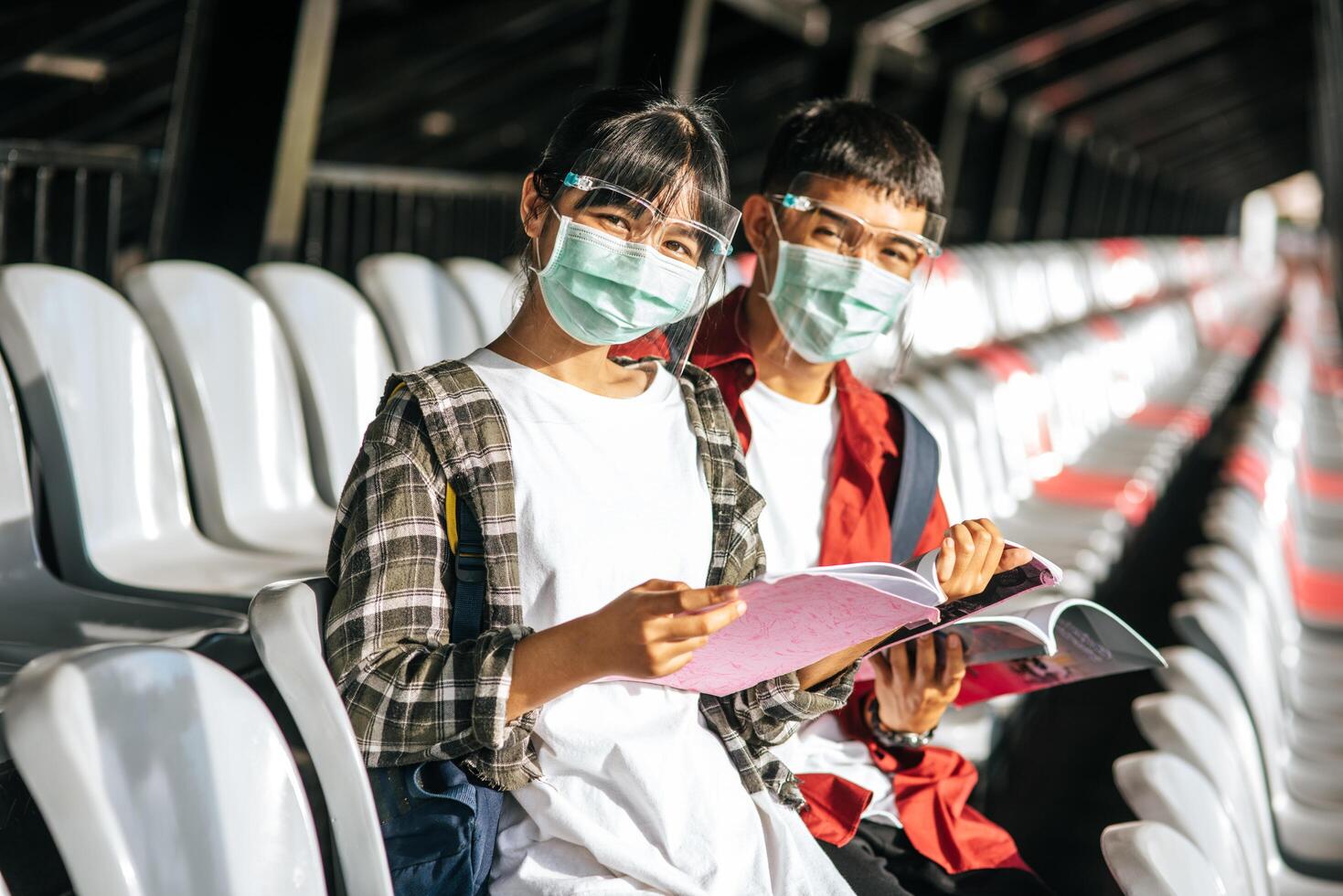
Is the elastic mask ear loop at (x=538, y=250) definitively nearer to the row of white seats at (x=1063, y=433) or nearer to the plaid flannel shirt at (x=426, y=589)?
the plaid flannel shirt at (x=426, y=589)

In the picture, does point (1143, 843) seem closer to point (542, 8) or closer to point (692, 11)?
point (692, 11)

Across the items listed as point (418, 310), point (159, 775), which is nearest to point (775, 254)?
point (159, 775)

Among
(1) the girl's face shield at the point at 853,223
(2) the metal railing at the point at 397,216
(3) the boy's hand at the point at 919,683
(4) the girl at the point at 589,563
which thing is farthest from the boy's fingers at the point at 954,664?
(2) the metal railing at the point at 397,216

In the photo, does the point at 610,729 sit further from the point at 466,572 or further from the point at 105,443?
the point at 105,443

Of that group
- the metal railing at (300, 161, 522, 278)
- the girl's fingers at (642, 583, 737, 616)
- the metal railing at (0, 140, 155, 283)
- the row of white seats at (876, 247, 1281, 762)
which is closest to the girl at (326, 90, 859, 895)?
the girl's fingers at (642, 583, 737, 616)

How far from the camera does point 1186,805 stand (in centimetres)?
151

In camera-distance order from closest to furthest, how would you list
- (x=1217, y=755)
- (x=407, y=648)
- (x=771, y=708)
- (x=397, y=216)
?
(x=407, y=648) < (x=771, y=708) < (x=1217, y=755) < (x=397, y=216)

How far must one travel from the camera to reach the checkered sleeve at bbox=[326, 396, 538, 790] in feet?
3.58

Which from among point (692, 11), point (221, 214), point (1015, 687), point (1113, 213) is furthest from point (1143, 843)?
point (1113, 213)

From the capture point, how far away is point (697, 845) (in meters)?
1.18

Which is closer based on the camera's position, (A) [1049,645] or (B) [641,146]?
(B) [641,146]

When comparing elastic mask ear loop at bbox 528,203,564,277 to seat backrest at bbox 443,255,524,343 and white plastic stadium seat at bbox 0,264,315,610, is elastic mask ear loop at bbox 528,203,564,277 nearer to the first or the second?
white plastic stadium seat at bbox 0,264,315,610

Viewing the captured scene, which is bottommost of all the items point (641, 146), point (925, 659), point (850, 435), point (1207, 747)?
point (1207, 747)

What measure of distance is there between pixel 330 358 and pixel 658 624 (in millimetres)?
1715
